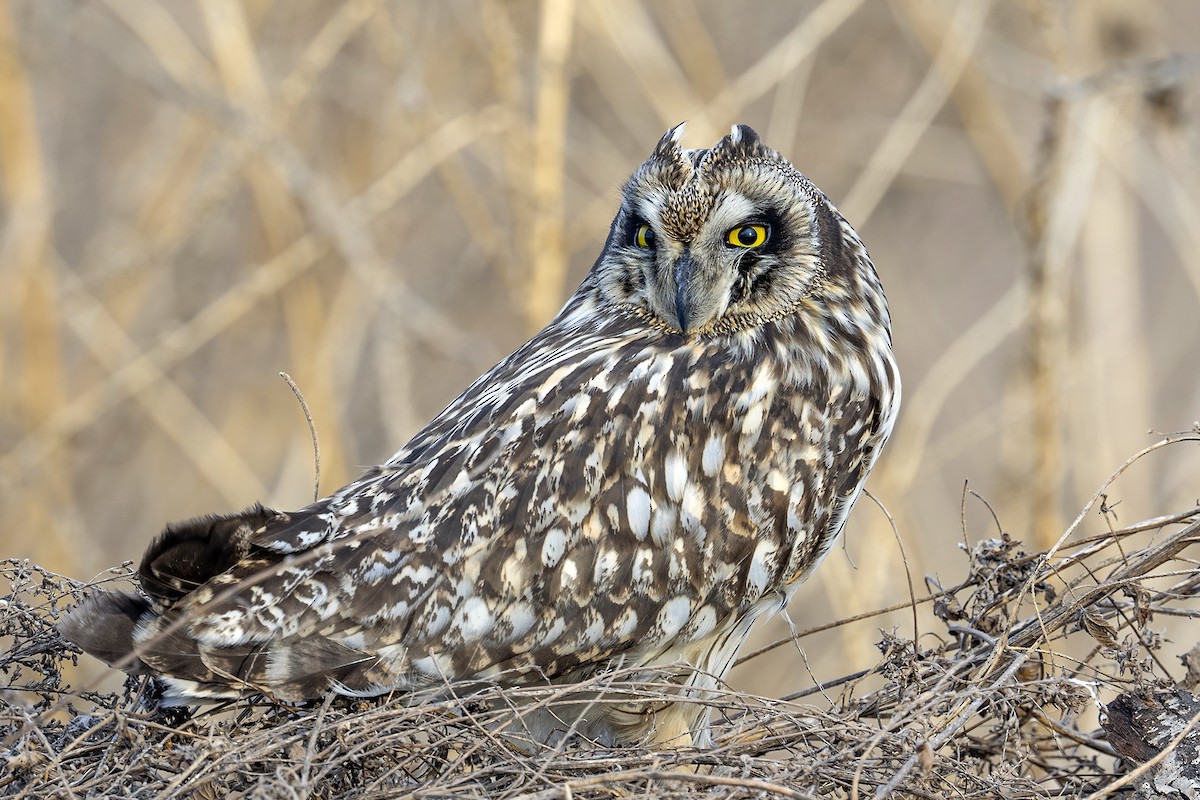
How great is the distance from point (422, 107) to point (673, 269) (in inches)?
68.2

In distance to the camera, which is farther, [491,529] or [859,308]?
[859,308]

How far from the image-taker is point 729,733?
2225 mm

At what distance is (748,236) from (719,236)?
0.09 m

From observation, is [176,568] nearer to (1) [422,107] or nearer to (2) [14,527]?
(1) [422,107]

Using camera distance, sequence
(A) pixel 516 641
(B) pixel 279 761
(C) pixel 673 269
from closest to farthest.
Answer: (B) pixel 279 761, (A) pixel 516 641, (C) pixel 673 269

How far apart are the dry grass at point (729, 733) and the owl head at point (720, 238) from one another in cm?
77

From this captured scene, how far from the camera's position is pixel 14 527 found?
187 inches

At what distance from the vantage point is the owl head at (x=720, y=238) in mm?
2736

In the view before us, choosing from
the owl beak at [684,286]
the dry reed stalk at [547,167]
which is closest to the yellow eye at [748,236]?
the owl beak at [684,286]

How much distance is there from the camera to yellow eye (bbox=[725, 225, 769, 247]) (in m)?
2.78

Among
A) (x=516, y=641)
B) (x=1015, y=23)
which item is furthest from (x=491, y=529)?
(x=1015, y=23)

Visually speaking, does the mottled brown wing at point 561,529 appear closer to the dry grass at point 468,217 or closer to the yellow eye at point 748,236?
the yellow eye at point 748,236

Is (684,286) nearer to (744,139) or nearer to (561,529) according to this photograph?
(744,139)

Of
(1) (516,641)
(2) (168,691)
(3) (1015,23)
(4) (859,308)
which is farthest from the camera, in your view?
(3) (1015,23)
